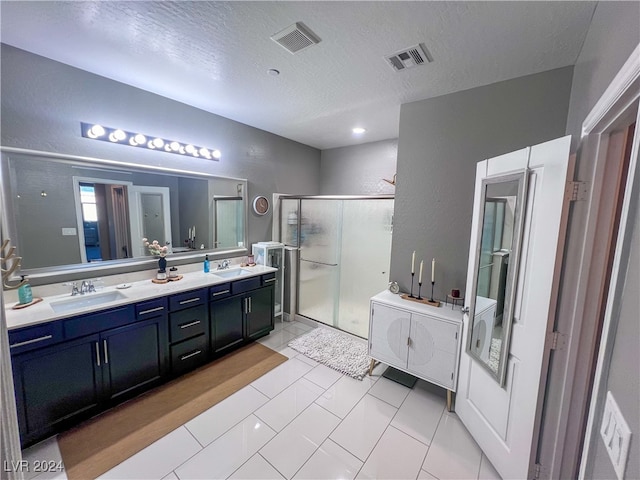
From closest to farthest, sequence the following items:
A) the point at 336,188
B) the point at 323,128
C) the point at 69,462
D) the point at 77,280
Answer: the point at 69,462 < the point at 77,280 < the point at 323,128 < the point at 336,188

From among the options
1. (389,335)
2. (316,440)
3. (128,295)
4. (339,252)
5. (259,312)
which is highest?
(339,252)

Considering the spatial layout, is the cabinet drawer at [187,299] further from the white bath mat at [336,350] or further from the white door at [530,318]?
the white door at [530,318]

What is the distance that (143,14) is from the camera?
1453mm

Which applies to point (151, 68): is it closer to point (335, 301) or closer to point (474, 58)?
point (474, 58)

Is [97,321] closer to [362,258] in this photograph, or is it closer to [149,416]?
[149,416]

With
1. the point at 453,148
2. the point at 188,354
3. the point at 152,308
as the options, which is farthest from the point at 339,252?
the point at 152,308

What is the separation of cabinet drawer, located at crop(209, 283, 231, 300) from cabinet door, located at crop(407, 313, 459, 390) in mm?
1871

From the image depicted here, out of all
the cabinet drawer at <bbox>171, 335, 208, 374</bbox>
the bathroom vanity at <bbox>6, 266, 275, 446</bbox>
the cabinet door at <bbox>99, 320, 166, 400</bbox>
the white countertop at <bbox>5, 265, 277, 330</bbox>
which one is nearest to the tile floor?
the bathroom vanity at <bbox>6, 266, 275, 446</bbox>

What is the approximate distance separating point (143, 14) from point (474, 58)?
2104 millimetres

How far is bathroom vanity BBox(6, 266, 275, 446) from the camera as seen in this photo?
1624 mm

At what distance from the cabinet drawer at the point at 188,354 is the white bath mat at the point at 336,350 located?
99 centimetres

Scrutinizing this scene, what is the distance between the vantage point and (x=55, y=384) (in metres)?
1.71

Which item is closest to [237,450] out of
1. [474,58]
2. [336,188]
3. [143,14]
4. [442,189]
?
[442,189]

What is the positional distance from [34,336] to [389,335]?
258cm
